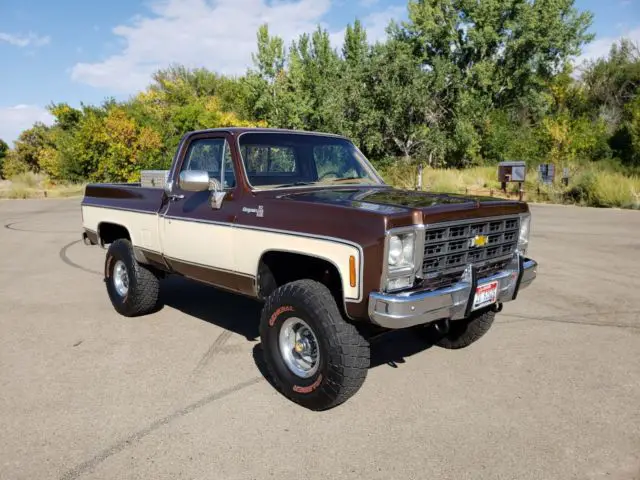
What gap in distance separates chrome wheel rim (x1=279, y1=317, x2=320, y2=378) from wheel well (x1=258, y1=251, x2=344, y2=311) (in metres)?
0.34

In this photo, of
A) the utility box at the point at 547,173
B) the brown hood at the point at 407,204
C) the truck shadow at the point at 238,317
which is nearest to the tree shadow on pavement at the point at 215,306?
the truck shadow at the point at 238,317

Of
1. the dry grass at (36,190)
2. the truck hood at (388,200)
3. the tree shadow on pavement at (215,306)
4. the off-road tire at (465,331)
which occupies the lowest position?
the dry grass at (36,190)

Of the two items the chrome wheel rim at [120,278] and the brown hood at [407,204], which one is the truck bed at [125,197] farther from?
the brown hood at [407,204]

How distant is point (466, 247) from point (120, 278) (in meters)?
3.95

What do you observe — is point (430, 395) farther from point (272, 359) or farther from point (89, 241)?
point (89, 241)

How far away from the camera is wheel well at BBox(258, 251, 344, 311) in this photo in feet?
12.5

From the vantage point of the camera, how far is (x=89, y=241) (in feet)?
21.4

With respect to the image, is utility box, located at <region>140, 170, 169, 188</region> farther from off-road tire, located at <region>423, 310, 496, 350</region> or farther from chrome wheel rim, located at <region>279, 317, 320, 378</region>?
off-road tire, located at <region>423, 310, 496, 350</region>

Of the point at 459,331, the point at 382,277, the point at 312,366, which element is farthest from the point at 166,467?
the point at 459,331

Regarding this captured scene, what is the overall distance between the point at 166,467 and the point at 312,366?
122 cm

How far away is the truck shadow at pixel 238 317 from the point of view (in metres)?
4.52

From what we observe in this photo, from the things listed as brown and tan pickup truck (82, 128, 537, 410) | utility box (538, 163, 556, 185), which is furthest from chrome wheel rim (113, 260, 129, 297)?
utility box (538, 163, 556, 185)

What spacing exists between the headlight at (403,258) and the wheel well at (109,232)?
12.8 ft

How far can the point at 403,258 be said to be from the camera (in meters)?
3.23
